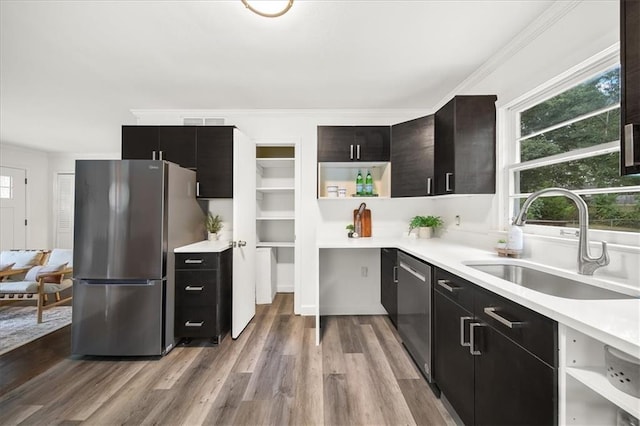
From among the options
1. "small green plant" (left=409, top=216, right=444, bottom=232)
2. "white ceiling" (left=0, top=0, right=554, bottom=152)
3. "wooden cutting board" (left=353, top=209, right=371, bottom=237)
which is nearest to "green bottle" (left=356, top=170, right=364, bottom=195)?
"wooden cutting board" (left=353, top=209, right=371, bottom=237)

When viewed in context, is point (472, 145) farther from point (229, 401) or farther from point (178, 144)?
point (178, 144)

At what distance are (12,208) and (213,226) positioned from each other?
17.0 feet

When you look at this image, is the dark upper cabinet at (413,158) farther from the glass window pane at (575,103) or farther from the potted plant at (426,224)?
the glass window pane at (575,103)

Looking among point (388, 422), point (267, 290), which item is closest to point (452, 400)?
point (388, 422)

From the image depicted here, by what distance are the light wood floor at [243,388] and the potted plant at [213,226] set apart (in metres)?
1.11

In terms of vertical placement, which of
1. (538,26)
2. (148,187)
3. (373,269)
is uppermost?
(538,26)

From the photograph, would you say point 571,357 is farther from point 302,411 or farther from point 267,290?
point 267,290

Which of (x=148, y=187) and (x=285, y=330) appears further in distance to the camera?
(x=285, y=330)

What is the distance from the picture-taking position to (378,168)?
3.34 meters

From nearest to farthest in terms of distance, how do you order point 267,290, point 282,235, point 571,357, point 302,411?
point 571,357 < point 302,411 < point 267,290 < point 282,235

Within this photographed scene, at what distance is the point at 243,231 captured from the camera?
286 cm

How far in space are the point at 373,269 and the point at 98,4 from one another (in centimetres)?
337

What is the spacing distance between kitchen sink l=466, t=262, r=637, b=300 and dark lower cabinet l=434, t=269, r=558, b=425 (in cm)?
40

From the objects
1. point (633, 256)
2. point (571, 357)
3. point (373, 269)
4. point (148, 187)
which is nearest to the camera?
point (571, 357)
